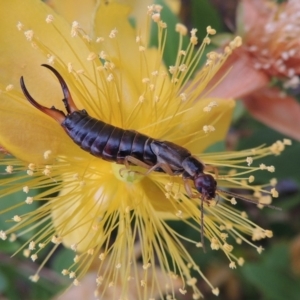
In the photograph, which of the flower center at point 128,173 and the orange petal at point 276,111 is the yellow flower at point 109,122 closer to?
the flower center at point 128,173

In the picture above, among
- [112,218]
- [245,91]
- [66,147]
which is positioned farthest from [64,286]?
[245,91]

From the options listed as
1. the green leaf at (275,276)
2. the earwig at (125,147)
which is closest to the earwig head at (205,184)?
the earwig at (125,147)

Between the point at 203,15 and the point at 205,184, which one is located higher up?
the point at 203,15

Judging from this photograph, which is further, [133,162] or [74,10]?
[74,10]

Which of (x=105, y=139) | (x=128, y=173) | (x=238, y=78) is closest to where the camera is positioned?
(x=105, y=139)

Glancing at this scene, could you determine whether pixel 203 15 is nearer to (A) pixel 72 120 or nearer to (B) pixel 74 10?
(B) pixel 74 10

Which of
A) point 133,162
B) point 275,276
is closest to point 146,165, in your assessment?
point 133,162

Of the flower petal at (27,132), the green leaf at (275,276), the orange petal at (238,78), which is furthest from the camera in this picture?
the green leaf at (275,276)

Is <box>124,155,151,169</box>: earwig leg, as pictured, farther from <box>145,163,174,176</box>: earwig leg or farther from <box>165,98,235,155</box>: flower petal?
<box>165,98,235,155</box>: flower petal
